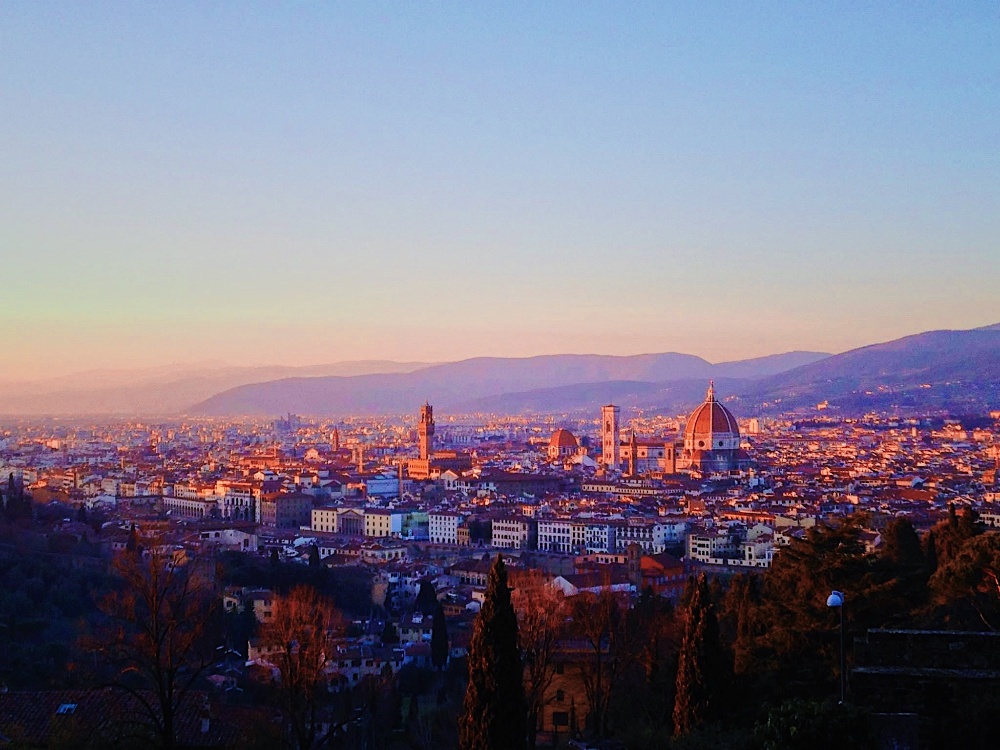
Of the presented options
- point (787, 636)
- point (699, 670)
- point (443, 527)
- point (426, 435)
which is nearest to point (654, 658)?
point (787, 636)

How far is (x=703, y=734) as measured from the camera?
28.1 ft

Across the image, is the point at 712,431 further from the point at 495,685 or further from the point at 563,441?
the point at 495,685

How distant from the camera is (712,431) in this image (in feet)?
236

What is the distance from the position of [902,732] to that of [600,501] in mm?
46702

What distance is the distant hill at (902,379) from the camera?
137875mm

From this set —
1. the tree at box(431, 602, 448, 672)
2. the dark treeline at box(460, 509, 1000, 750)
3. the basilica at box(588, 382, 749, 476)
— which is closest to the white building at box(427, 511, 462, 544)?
the tree at box(431, 602, 448, 672)

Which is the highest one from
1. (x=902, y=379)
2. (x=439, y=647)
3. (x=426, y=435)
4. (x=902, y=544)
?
(x=902, y=544)

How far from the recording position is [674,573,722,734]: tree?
10156 millimetres

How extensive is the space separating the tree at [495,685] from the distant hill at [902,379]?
400ft

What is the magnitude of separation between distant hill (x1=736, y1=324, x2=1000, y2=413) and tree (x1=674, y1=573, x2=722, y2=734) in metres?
121

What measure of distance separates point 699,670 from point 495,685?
4.81 ft

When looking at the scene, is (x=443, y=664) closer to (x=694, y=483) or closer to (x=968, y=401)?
(x=694, y=483)

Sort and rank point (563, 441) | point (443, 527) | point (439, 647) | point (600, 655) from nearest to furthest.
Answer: point (600, 655)
point (439, 647)
point (443, 527)
point (563, 441)

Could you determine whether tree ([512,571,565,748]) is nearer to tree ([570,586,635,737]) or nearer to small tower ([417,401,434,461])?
tree ([570,586,635,737])
